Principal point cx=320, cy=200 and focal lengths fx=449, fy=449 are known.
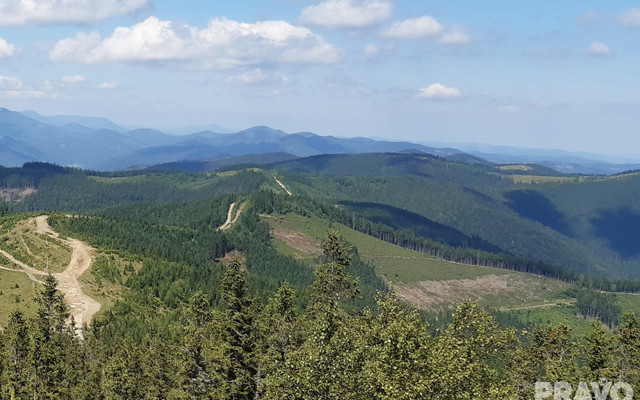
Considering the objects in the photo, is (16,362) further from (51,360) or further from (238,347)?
(238,347)

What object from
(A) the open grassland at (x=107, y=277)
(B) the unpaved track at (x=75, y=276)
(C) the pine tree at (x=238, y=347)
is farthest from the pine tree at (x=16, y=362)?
(A) the open grassland at (x=107, y=277)

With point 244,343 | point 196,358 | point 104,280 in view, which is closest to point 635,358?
point 244,343

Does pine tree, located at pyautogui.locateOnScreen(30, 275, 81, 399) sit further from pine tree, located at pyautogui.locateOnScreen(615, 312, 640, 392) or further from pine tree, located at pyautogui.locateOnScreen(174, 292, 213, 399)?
pine tree, located at pyautogui.locateOnScreen(615, 312, 640, 392)

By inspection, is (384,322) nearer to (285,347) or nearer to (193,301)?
(285,347)

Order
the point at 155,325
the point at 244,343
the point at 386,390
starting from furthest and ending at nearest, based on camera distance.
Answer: the point at 155,325 < the point at 244,343 < the point at 386,390

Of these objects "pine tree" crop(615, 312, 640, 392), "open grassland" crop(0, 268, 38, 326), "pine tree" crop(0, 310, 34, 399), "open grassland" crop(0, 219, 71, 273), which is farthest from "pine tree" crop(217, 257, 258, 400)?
"open grassland" crop(0, 219, 71, 273)

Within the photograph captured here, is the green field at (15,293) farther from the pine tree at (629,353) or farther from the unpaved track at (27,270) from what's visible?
the pine tree at (629,353)
